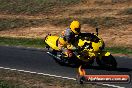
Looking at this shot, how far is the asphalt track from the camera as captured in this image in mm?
18391

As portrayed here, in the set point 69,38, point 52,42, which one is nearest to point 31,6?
point 52,42

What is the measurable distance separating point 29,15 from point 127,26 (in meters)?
10.5

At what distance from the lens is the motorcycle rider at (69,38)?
61.8 feet

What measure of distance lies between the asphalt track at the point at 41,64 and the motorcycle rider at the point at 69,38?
84 cm

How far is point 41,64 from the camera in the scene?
20141 mm

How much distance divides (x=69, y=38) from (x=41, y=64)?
2.16 metres

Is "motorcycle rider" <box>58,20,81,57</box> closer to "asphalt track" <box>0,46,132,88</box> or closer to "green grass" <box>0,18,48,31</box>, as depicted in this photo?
"asphalt track" <box>0,46,132,88</box>

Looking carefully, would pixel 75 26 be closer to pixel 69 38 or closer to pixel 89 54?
pixel 69 38

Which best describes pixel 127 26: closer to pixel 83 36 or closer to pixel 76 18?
pixel 76 18

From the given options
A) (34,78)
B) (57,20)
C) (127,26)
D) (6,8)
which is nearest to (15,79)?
(34,78)

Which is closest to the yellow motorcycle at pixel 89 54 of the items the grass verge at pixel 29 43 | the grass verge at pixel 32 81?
the grass verge at pixel 32 81

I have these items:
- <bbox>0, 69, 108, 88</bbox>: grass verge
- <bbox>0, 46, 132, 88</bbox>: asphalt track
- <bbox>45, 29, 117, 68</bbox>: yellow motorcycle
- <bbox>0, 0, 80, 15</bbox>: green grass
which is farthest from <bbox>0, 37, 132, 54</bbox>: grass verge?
<bbox>0, 0, 80, 15</bbox>: green grass

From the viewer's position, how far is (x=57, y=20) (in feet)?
113

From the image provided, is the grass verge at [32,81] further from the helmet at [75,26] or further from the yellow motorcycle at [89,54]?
the helmet at [75,26]
